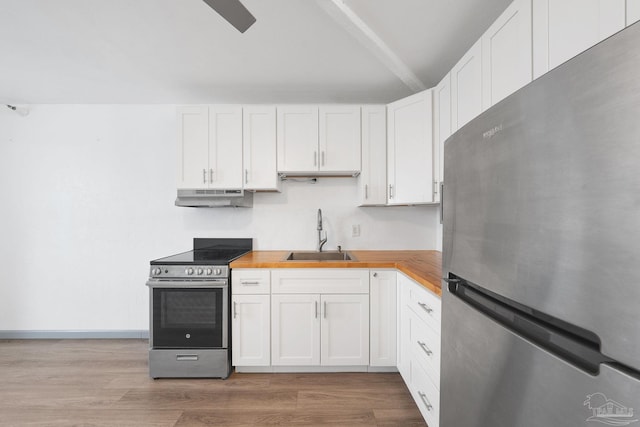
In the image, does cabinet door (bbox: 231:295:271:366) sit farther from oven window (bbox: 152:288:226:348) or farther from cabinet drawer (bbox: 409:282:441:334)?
cabinet drawer (bbox: 409:282:441:334)

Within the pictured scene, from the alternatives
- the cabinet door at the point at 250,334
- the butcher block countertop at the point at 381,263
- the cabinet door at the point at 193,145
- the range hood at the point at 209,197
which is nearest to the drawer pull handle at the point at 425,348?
the butcher block countertop at the point at 381,263

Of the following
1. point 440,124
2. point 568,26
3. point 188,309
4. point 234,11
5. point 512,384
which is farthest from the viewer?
point 188,309

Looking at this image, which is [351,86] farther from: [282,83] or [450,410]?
[450,410]

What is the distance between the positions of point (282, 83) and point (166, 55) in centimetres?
91

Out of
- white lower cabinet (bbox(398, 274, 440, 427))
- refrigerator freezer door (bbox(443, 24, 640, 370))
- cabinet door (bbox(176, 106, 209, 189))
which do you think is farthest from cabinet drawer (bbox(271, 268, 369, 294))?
refrigerator freezer door (bbox(443, 24, 640, 370))

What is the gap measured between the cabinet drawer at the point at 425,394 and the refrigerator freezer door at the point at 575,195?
1.13 metres

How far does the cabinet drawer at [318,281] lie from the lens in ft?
7.40

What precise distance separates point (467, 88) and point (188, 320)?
258cm

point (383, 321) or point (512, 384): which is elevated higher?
point (512, 384)

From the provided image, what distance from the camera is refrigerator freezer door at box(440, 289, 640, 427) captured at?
42 cm

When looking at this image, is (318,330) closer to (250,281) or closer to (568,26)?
(250,281)

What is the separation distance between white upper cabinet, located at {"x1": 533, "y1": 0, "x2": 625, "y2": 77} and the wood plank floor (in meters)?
2.07

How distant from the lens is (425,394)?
160cm

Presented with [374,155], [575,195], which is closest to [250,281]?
[374,155]
